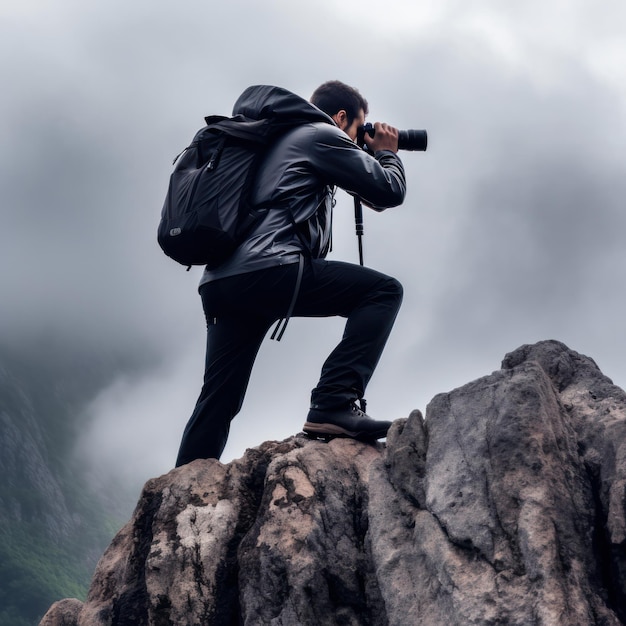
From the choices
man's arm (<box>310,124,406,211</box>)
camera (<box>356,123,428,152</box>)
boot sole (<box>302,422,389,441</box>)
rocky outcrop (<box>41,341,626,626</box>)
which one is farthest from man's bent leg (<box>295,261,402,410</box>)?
camera (<box>356,123,428,152</box>)

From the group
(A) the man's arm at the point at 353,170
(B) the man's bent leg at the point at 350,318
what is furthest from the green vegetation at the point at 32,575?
(A) the man's arm at the point at 353,170

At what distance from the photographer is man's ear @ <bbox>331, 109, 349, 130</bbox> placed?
9.97 metres

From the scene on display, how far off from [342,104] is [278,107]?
114 cm

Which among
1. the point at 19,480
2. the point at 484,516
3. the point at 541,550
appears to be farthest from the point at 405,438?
the point at 19,480

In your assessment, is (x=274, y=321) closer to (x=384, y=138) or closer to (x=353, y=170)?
(x=353, y=170)

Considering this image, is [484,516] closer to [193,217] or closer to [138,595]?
[138,595]

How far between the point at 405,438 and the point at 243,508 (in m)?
1.79

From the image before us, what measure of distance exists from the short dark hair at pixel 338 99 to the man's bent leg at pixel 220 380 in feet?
8.74

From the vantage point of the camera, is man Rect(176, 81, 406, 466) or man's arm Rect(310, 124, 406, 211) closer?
man Rect(176, 81, 406, 466)

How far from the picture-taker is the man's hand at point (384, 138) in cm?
977

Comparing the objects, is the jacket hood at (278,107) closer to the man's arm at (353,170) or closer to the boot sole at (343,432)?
the man's arm at (353,170)

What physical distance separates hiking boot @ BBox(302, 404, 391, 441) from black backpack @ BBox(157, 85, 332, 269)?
194 cm

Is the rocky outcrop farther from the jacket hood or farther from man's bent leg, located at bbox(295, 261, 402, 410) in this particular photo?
the jacket hood

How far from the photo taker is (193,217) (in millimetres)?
8570
